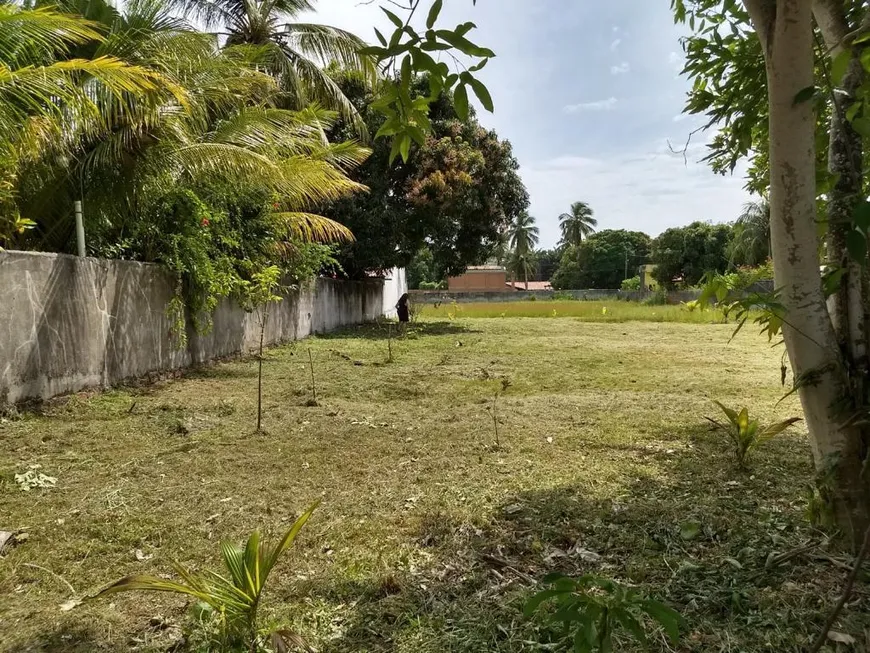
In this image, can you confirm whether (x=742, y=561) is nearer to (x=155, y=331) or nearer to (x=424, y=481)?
(x=424, y=481)

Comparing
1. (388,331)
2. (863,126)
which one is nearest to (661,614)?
(863,126)

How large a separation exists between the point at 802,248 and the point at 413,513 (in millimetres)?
1956

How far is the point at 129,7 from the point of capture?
584cm

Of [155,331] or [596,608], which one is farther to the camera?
[155,331]

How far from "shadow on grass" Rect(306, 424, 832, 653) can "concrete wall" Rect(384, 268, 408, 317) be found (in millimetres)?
16967

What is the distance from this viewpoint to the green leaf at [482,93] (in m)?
1.37

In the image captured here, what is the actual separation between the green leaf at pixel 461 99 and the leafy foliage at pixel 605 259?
4731 cm

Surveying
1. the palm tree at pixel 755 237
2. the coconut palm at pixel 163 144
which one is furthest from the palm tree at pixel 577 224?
the coconut palm at pixel 163 144

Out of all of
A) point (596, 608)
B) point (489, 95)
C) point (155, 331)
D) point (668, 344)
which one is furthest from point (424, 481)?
point (668, 344)

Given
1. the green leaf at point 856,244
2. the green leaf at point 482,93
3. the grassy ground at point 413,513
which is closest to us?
the green leaf at point 856,244

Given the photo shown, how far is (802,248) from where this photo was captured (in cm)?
176

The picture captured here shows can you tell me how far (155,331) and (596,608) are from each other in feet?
20.8

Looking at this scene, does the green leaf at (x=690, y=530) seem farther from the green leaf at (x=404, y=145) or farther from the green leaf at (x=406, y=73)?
the green leaf at (x=406, y=73)

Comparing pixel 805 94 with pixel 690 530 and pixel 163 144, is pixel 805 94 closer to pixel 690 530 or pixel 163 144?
pixel 690 530
